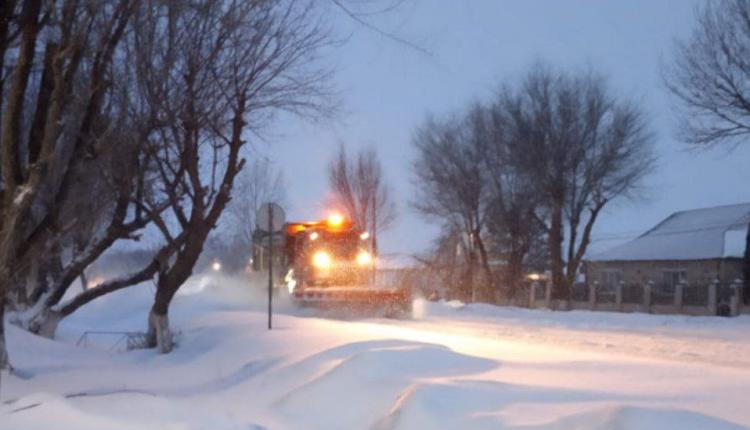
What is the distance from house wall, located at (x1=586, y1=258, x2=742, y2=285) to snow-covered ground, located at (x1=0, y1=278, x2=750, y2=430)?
26.6 m

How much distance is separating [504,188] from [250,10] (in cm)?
3239

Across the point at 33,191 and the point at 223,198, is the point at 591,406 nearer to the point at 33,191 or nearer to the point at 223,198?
the point at 33,191

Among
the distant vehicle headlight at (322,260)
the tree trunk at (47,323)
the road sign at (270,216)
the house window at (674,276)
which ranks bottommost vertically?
the tree trunk at (47,323)

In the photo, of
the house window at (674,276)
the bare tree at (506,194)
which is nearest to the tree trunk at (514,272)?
the bare tree at (506,194)

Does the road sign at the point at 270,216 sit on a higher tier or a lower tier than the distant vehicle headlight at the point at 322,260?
higher

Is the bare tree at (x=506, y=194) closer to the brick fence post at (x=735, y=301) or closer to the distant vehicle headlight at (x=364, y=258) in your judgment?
the brick fence post at (x=735, y=301)

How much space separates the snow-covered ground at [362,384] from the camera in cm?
809

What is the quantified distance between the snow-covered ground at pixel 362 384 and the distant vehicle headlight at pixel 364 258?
10635 millimetres

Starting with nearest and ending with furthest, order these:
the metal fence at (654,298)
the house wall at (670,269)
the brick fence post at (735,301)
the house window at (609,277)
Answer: the brick fence post at (735,301) → the metal fence at (654,298) → the house wall at (670,269) → the house window at (609,277)

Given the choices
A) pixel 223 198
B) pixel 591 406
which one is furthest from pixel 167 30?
pixel 591 406

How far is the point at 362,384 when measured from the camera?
1000 centimetres

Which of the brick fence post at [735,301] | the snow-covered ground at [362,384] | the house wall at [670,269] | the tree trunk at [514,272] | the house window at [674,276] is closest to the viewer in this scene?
the snow-covered ground at [362,384]

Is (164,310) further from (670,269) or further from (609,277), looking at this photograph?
(609,277)

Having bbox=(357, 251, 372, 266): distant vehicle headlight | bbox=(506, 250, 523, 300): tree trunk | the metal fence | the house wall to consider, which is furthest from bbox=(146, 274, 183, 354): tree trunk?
bbox=(506, 250, 523, 300): tree trunk
